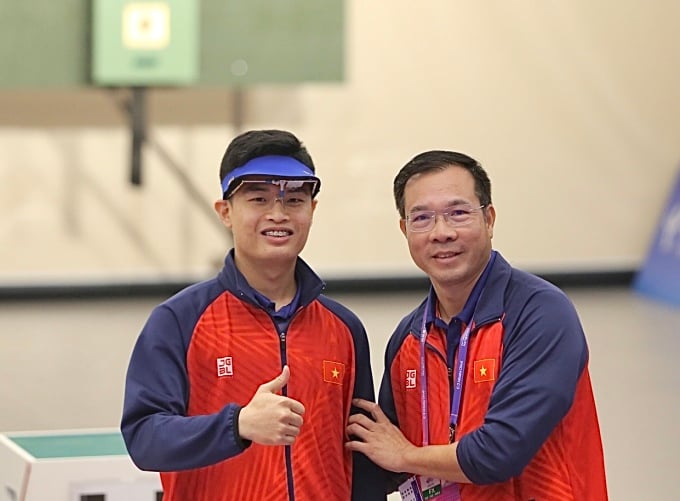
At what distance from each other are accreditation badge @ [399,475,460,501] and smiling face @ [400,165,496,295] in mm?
338

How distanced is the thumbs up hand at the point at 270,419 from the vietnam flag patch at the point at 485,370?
33 centimetres

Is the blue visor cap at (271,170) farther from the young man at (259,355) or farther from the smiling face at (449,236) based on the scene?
the smiling face at (449,236)

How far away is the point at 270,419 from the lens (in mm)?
1869

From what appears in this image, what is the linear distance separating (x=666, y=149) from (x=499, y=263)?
7.47 meters

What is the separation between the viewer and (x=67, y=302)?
8.40 m

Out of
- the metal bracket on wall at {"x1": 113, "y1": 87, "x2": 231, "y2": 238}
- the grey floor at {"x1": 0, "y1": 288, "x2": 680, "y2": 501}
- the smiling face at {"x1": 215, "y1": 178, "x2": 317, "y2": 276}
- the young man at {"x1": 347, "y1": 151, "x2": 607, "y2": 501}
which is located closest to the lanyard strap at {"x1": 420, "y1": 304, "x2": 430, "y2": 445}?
the young man at {"x1": 347, "y1": 151, "x2": 607, "y2": 501}

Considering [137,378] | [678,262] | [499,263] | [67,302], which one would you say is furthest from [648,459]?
[67,302]

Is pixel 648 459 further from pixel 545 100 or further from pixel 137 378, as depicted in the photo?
pixel 545 100

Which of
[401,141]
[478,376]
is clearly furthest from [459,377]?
[401,141]

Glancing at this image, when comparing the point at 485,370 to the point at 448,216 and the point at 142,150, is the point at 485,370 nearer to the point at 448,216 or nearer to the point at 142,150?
the point at 448,216

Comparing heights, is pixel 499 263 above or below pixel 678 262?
above

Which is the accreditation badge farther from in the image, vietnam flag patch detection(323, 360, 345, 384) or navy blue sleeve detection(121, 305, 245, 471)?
navy blue sleeve detection(121, 305, 245, 471)

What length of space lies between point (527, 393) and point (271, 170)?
58 centimetres

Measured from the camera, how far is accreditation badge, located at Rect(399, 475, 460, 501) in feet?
6.89
